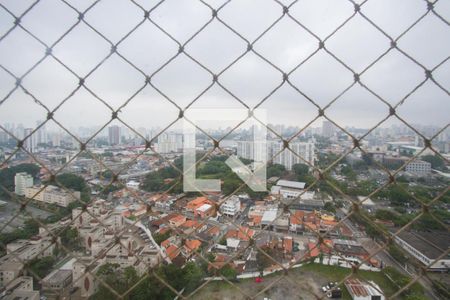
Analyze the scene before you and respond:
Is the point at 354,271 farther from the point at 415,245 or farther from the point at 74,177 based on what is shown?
the point at 74,177

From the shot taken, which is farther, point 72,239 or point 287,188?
point 287,188

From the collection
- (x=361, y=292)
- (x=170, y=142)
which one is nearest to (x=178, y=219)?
(x=170, y=142)

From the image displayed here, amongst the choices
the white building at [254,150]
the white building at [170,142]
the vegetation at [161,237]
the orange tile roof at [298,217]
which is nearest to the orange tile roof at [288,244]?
the orange tile roof at [298,217]

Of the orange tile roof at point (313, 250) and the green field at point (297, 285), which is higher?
the orange tile roof at point (313, 250)

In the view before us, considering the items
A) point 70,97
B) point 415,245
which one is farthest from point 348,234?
point 70,97

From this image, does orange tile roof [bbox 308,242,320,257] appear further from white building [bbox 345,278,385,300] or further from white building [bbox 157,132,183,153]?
white building [bbox 157,132,183,153]

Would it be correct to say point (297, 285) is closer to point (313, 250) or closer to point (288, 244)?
point (288, 244)

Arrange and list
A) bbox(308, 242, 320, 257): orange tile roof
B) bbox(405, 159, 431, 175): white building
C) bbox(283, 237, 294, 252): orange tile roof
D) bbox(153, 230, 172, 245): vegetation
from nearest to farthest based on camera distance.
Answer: bbox(308, 242, 320, 257): orange tile roof < bbox(153, 230, 172, 245): vegetation < bbox(283, 237, 294, 252): orange tile roof < bbox(405, 159, 431, 175): white building

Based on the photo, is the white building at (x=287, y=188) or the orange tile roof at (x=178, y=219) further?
the orange tile roof at (x=178, y=219)

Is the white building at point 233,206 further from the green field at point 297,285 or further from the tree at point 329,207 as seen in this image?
the tree at point 329,207

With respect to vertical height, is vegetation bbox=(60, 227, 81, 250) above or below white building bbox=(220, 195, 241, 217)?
above

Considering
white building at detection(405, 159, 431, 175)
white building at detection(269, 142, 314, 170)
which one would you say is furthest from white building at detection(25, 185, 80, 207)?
white building at detection(405, 159, 431, 175)
